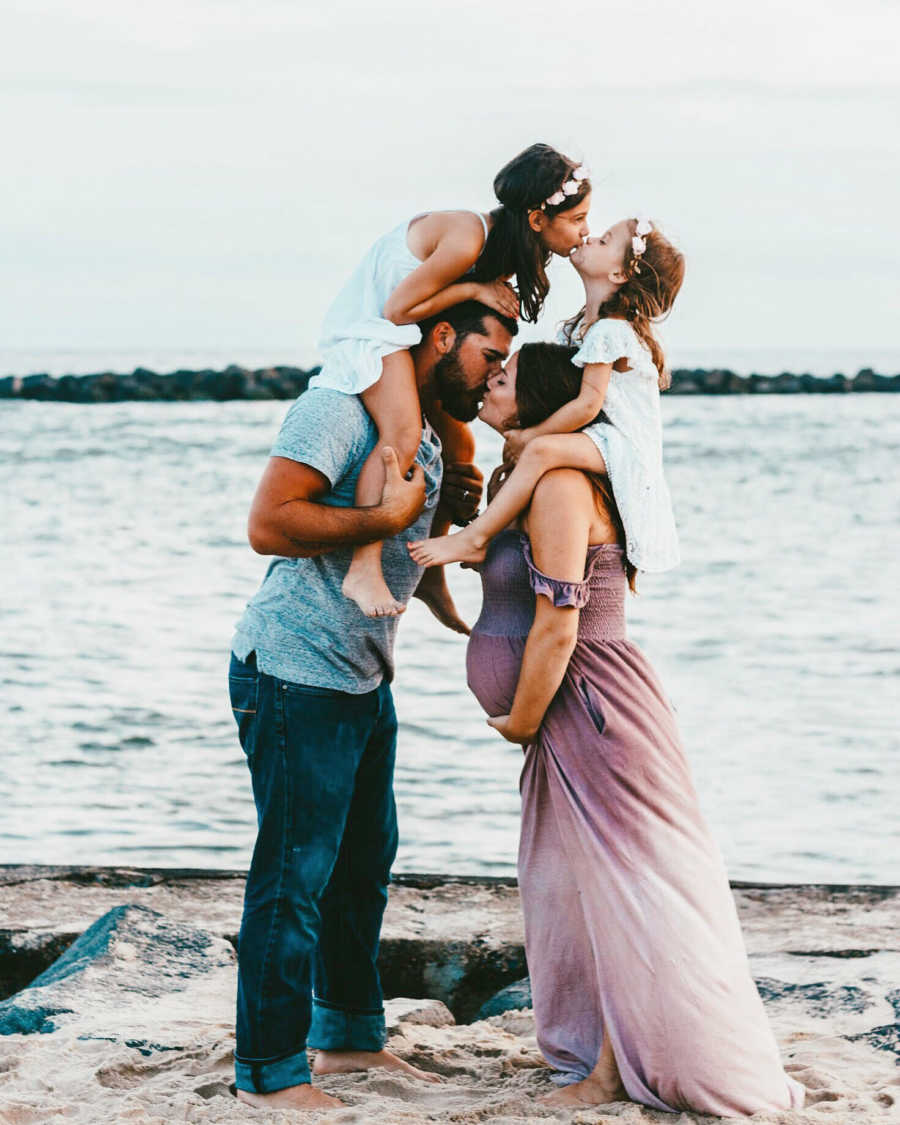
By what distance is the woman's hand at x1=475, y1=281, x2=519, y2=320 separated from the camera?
324cm

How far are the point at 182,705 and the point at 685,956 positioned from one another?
239 inches

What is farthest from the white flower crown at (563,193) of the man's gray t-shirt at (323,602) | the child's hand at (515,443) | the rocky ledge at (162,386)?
the rocky ledge at (162,386)

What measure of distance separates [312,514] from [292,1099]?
1.19 m

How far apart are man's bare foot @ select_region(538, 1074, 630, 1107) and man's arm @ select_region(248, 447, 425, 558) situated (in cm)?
119

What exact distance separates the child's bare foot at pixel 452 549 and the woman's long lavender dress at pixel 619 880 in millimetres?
58

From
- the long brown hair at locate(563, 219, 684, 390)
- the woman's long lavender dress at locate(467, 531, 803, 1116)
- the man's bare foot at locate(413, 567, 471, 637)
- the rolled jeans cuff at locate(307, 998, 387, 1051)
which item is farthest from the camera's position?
the man's bare foot at locate(413, 567, 471, 637)

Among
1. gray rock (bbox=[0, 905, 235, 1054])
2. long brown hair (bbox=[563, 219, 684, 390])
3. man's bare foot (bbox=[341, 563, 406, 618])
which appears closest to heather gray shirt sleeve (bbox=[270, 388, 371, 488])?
man's bare foot (bbox=[341, 563, 406, 618])

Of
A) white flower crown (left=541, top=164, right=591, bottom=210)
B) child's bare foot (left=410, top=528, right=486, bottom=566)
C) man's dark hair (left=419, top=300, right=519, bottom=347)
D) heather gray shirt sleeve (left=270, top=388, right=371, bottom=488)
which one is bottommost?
→ child's bare foot (left=410, top=528, right=486, bottom=566)

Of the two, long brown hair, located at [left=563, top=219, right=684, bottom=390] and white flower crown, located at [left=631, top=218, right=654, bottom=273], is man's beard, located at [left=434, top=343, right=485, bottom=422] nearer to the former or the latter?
long brown hair, located at [left=563, top=219, right=684, bottom=390]

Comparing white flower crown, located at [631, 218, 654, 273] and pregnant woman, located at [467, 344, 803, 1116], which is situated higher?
white flower crown, located at [631, 218, 654, 273]

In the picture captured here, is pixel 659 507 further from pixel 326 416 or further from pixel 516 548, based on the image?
pixel 326 416

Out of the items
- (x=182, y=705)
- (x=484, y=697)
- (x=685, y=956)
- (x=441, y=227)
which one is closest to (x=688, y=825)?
(x=685, y=956)

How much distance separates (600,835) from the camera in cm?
297

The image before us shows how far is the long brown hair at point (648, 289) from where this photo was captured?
3.09 metres
